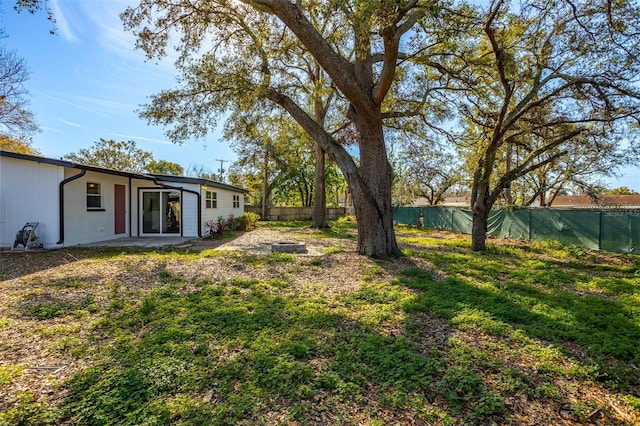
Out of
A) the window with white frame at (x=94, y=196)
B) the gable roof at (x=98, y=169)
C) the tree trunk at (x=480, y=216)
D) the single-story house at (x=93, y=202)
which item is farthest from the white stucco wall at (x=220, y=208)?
the tree trunk at (x=480, y=216)

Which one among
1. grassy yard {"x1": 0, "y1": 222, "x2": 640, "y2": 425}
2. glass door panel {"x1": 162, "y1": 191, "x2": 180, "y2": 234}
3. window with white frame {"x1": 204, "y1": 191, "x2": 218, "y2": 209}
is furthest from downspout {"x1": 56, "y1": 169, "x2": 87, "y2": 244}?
window with white frame {"x1": 204, "y1": 191, "x2": 218, "y2": 209}

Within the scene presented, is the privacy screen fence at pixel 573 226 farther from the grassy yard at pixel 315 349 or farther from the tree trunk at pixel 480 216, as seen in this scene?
the grassy yard at pixel 315 349

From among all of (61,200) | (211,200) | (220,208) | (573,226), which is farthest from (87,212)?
(573,226)

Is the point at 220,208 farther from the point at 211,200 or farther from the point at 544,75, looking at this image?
the point at 544,75

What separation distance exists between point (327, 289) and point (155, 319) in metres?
2.53

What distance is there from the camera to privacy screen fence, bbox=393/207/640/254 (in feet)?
29.4

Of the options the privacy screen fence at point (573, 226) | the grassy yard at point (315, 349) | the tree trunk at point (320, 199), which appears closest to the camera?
the grassy yard at point (315, 349)

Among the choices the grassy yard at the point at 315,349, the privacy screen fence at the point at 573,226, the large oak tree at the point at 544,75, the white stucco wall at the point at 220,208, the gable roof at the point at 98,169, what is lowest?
the grassy yard at the point at 315,349

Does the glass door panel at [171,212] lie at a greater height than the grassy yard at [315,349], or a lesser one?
greater

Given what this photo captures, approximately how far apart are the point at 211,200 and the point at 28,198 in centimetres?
574

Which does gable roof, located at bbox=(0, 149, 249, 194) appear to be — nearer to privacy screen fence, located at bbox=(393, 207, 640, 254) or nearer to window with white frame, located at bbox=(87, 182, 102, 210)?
window with white frame, located at bbox=(87, 182, 102, 210)

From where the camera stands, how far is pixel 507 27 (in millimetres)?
7332

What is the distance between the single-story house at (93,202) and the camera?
8445 mm

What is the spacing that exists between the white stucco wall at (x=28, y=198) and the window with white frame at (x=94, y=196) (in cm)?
130
